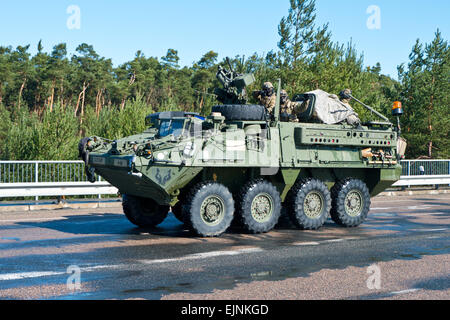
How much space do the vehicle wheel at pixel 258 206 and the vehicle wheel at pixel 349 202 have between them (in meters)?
1.67

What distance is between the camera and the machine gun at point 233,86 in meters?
12.3

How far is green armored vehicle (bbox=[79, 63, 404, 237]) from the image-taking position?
10109 mm

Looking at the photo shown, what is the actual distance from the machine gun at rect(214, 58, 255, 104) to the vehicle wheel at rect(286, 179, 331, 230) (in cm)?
227

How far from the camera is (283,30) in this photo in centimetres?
3741

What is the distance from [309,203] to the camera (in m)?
11.7

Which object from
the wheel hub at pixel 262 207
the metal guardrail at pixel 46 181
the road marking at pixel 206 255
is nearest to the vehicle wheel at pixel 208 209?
the wheel hub at pixel 262 207

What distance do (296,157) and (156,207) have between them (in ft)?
9.86

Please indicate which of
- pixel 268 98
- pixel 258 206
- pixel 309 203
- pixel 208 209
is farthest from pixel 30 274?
pixel 268 98

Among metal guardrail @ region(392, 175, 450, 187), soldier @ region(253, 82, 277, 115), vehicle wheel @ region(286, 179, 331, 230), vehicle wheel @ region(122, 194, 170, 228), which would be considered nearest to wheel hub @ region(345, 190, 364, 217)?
vehicle wheel @ region(286, 179, 331, 230)

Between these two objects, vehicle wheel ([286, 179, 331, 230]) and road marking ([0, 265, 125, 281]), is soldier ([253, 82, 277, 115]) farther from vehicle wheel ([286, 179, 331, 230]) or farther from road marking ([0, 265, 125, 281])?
road marking ([0, 265, 125, 281])

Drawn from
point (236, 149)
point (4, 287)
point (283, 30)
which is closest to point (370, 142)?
point (236, 149)

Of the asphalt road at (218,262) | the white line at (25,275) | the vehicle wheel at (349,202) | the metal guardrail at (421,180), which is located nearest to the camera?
the asphalt road at (218,262)

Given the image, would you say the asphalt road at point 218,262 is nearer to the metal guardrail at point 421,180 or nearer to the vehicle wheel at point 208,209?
the vehicle wheel at point 208,209

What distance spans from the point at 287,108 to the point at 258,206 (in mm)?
2539
